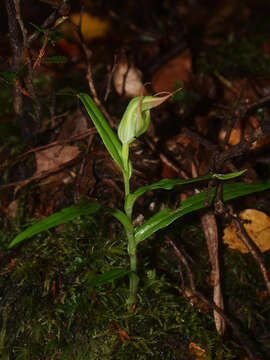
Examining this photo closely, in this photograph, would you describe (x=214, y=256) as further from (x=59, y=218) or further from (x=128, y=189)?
(x=59, y=218)

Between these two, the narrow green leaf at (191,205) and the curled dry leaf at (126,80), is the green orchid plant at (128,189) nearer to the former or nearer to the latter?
the narrow green leaf at (191,205)

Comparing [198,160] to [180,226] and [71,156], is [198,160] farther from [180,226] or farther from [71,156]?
[71,156]

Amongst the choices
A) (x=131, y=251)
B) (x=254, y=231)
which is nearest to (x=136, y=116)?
(x=131, y=251)

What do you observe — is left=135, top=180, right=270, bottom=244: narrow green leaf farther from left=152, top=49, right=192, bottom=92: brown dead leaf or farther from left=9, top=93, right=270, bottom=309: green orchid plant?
left=152, top=49, right=192, bottom=92: brown dead leaf

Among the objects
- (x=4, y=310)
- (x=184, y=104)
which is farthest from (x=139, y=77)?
(x=4, y=310)

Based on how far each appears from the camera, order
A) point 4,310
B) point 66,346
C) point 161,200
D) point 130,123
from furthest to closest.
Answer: point 161,200 → point 4,310 → point 66,346 → point 130,123
